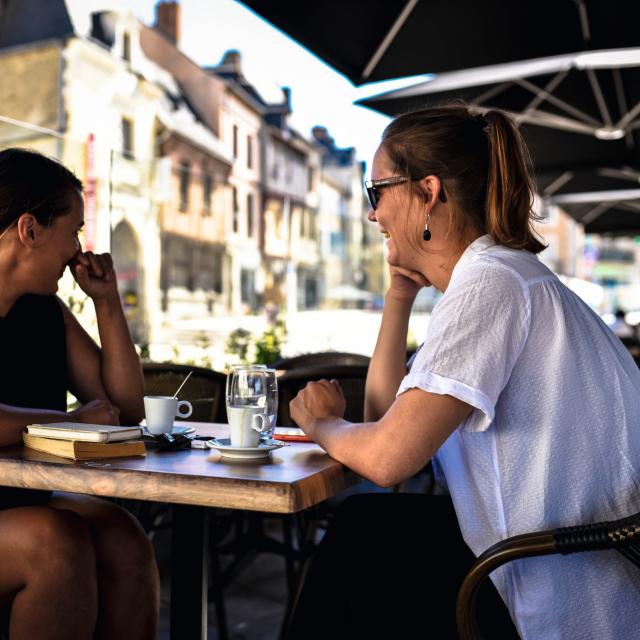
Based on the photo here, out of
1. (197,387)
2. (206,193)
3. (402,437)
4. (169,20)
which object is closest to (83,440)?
(402,437)

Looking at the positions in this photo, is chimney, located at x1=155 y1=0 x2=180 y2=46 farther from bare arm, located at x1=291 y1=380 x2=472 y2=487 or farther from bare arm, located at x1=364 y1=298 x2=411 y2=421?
bare arm, located at x1=291 y1=380 x2=472 y2=487

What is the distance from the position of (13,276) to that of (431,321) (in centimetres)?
110

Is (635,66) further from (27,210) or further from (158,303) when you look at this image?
(27,210)

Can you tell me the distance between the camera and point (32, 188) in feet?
6.58

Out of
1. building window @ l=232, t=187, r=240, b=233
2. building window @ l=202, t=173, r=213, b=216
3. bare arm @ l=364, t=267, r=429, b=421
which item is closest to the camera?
bare arm @ l=364, t=267, r=429, b=421

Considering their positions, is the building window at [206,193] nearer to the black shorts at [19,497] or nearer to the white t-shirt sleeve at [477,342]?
the black shorts at [19,497]

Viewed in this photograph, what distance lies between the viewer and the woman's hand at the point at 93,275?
2301 mm

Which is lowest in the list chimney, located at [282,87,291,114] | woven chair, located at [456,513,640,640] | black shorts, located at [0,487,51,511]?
black shorts, located at [0,487,51,511]

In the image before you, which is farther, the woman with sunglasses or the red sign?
the red sign

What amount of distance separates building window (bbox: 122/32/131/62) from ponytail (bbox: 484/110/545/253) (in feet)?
53.8

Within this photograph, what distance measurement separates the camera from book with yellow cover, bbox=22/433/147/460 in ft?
5.16

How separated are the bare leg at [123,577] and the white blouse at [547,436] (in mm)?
822

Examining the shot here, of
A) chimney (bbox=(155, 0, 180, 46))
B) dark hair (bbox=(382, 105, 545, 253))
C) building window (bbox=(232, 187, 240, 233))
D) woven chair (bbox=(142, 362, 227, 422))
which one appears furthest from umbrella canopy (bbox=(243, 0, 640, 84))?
chimney (bbox=(155, 0, 180, 46))

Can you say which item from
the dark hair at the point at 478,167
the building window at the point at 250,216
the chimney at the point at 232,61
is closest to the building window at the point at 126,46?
the building window at the point at 250,216
